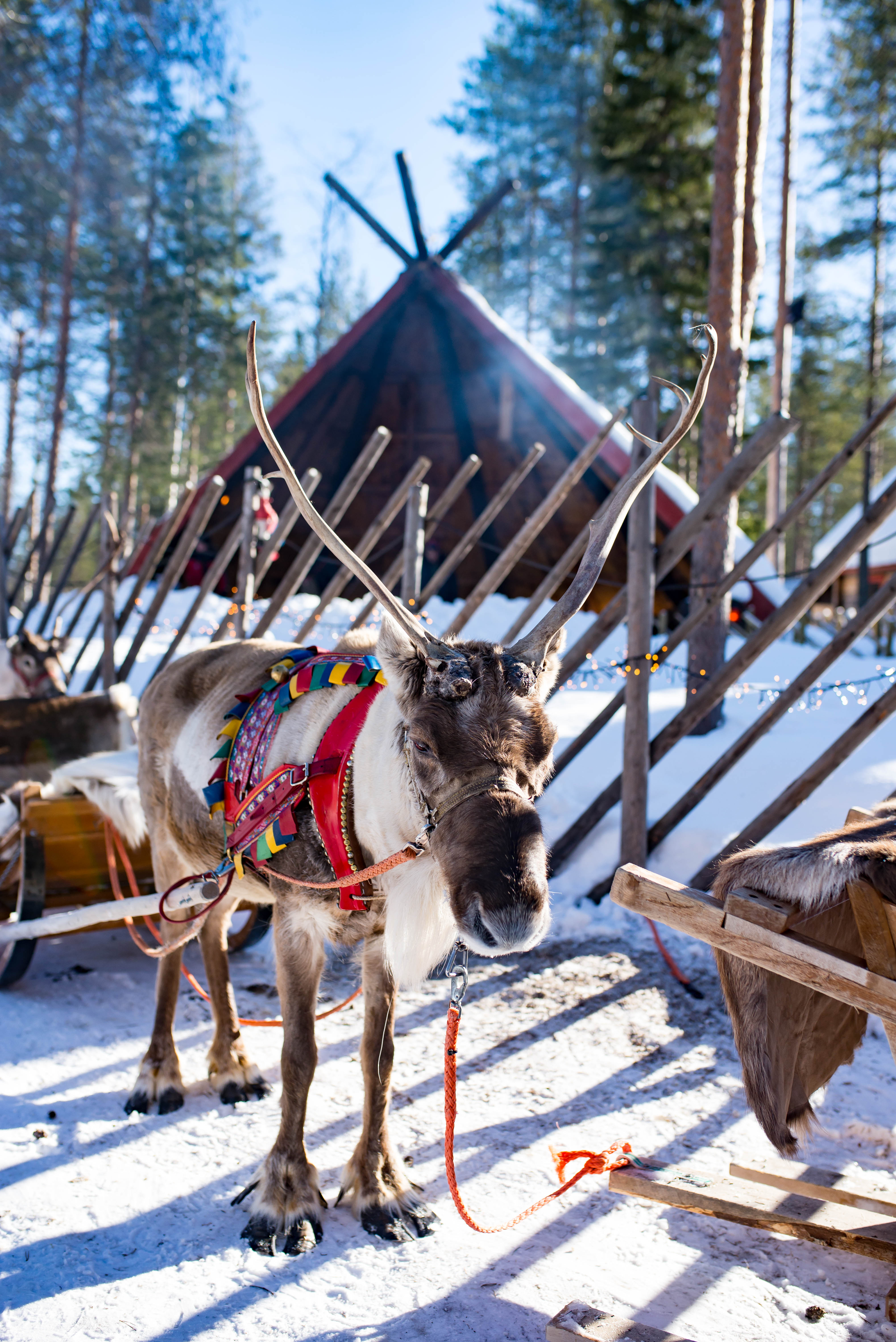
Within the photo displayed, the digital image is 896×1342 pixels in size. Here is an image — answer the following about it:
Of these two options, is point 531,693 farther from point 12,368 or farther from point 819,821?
point 12,368

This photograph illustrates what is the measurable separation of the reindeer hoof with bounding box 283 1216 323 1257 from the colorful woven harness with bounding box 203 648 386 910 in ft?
2.72

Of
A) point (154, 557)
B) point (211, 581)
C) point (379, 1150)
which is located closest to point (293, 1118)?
point (379, 1150)

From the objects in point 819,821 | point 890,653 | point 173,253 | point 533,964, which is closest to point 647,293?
point 890,653

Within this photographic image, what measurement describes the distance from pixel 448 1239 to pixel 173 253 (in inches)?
892

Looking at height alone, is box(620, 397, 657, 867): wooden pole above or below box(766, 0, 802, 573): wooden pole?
below

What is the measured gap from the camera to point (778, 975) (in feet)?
5.24

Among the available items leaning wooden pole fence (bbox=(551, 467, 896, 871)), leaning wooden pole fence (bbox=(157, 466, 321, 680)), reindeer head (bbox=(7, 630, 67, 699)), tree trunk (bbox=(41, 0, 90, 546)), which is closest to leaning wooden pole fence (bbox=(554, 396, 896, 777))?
leaning wooden pole fence (bbox=(551, 467, 896, 871))

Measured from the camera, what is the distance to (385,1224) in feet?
6.88

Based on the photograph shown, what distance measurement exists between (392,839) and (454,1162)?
2.95ft

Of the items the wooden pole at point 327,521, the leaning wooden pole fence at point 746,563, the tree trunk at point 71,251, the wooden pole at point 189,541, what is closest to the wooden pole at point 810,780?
the leaning wooden pole fence at point 746,563

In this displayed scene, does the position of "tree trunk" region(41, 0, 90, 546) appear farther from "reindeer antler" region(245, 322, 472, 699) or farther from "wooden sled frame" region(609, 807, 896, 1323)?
"wooden sled frame" region(609, 807, 896, 1323)

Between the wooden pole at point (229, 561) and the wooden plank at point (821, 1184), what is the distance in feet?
15.3

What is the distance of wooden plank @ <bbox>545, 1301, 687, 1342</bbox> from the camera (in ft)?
5.13

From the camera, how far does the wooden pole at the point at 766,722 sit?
409 cm
